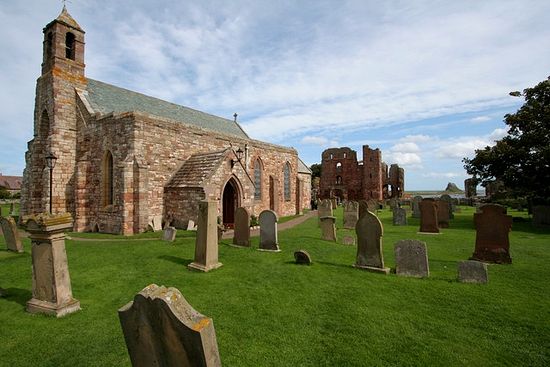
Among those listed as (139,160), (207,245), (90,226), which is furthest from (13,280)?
(90,226)

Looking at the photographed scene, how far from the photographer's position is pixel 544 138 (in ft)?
53.3

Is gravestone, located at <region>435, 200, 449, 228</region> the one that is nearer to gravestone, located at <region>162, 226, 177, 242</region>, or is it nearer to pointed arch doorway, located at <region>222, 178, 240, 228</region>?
pointed arch doorway, located at <region>222, 178, 240, 228</region>

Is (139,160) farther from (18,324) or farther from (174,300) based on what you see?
(174,300)

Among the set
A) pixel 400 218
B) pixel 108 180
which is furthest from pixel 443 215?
pixel 108 180

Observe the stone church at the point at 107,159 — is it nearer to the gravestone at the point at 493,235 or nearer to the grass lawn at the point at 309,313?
the grass lawn at the point at 309,313

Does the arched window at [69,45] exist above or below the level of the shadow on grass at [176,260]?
above

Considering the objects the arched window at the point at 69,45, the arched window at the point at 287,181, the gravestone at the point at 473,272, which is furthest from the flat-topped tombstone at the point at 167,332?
the arched window at the point at 287,181

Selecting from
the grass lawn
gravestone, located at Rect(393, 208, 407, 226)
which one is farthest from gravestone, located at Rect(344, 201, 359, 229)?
the grass lawn

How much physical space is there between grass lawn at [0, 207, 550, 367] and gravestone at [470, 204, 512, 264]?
0.42 metres

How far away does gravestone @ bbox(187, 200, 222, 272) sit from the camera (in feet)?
25.3

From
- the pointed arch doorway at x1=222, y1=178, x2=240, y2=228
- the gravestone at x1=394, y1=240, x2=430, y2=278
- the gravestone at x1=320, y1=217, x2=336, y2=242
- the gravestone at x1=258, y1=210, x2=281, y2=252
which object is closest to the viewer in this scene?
the gravestone at x1=394, y1=240, x2=430, y2=278

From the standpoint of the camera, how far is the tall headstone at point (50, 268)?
507cm

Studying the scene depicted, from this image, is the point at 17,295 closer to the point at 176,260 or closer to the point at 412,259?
the point at 176,260

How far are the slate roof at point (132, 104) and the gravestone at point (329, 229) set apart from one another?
10.9 metres
